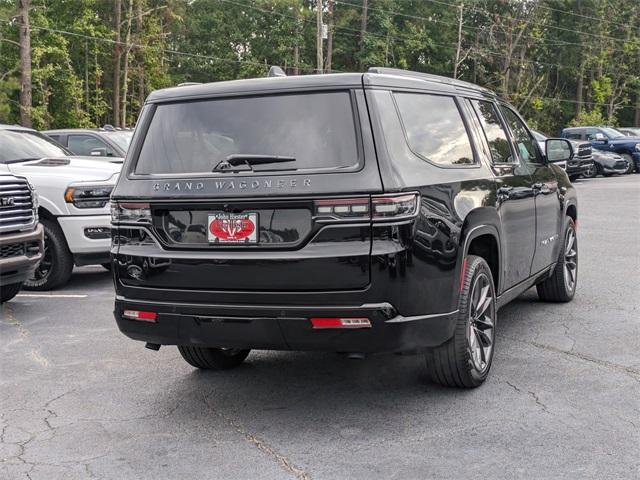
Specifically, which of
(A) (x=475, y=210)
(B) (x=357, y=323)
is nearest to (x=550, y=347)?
(A) (x=475, y=210)

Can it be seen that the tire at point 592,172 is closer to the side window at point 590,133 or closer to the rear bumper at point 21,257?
the side window at point 590,133

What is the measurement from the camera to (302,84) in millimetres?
4258

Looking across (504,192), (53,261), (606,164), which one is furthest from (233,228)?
(606,164)

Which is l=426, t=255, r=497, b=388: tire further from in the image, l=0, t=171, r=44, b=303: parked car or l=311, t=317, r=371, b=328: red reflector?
l=0, t=171, r=44, b=303: parked car

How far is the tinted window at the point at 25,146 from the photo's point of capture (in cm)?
968

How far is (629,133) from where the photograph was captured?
103ft

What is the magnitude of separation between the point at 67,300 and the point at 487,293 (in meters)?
4.83

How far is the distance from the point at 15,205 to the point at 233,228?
392 cm

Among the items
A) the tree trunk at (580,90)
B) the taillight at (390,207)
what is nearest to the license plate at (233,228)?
the taillight at (390,207)

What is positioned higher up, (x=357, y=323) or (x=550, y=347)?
(x=357, y=323)

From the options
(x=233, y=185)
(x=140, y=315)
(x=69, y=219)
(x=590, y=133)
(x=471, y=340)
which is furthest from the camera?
(x=590, y=133)

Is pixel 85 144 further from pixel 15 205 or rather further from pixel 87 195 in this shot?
pixel 15 205

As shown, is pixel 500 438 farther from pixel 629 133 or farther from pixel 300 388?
pixel 629 133

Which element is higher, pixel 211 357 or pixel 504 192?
pixel 504 192
